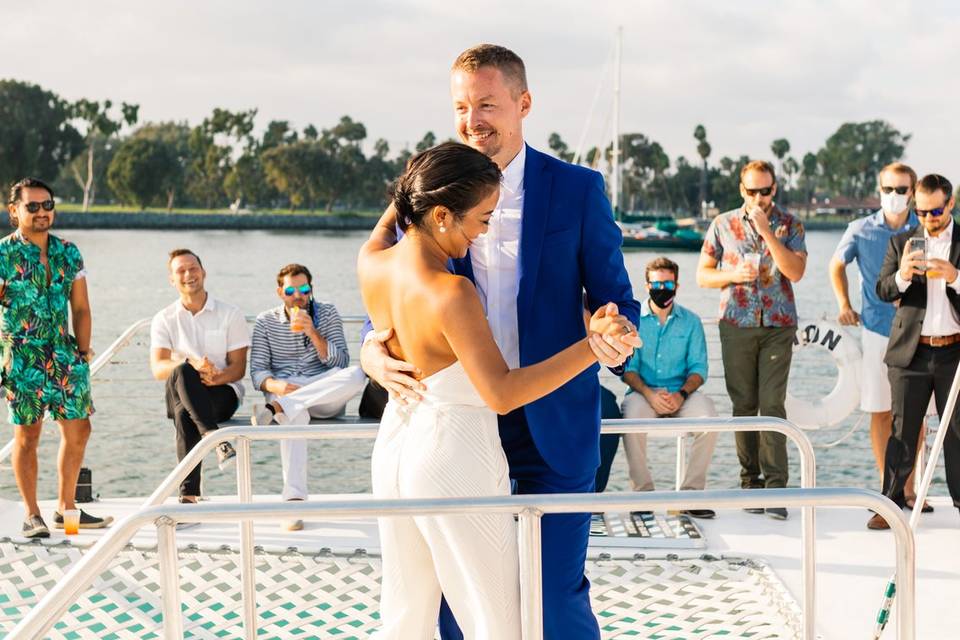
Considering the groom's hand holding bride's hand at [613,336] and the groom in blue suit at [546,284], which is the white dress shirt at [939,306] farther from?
the groom's hand holding bride's hand at [613,336]

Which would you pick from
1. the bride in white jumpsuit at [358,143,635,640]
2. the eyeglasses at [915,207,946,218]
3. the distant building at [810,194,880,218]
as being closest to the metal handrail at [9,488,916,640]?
the bride in white jumpsuit at [358,143,635,640]

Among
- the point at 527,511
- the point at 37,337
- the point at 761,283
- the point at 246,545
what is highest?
the point at 761,283

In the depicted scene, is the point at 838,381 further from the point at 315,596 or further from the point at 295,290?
the point at 315,596

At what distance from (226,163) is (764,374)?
95.3 meters

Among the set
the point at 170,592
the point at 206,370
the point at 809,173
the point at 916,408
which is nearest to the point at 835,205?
the point at 809,173

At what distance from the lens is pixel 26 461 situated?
209 inches

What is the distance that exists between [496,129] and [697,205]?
4508 inches

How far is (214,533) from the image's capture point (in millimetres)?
5285

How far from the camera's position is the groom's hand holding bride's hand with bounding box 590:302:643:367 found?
2.10m

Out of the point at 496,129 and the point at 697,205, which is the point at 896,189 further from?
the point at 697,205

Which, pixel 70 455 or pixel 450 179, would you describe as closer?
pixel 450 179

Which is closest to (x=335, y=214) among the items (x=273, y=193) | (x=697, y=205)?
(x=273, y=193)

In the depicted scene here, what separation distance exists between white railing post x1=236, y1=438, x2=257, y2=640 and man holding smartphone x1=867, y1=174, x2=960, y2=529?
3.29 m

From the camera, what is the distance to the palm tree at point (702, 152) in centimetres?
10938
